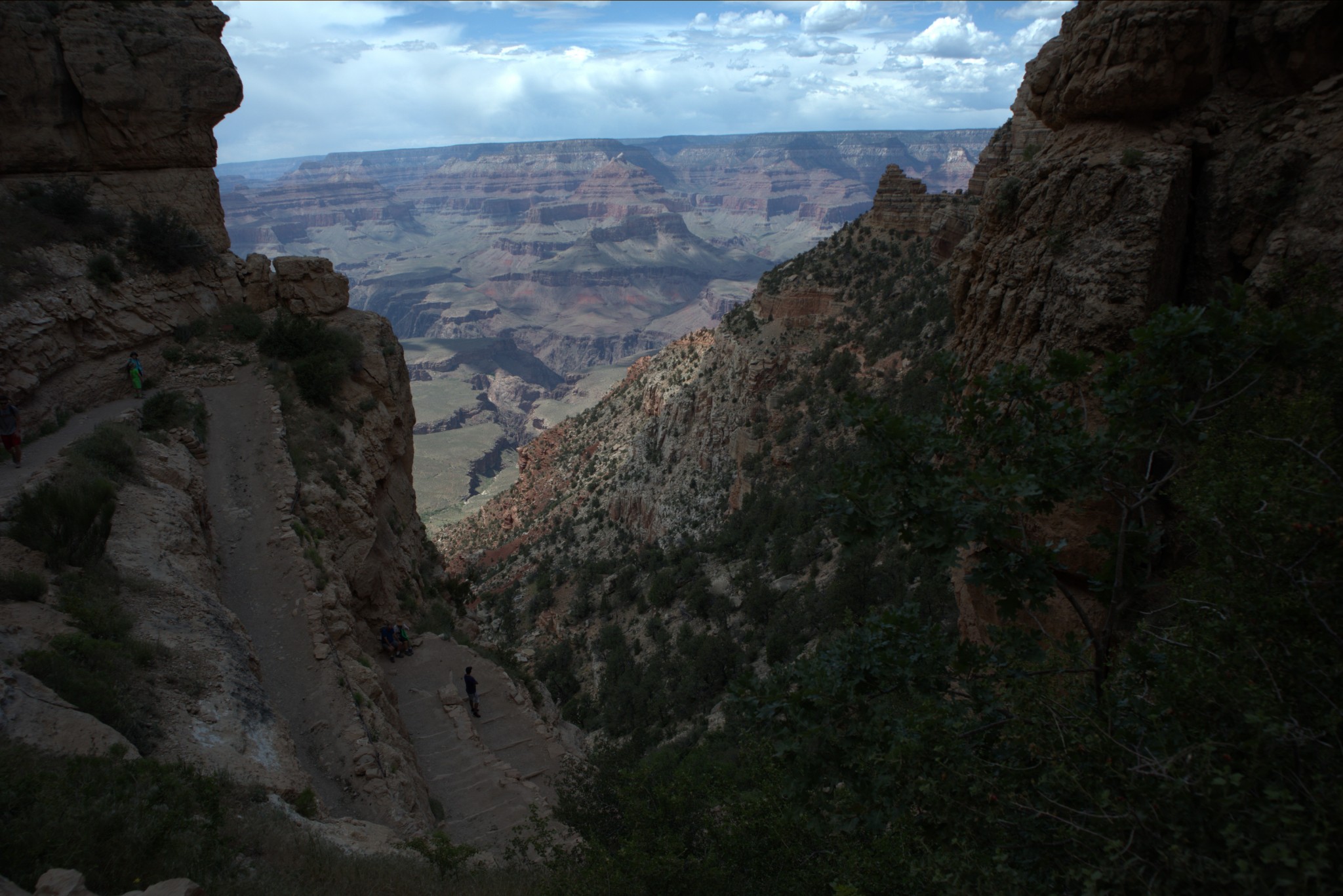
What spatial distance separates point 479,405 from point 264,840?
147m

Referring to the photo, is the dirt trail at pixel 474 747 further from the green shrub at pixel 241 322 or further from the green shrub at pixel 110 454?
the green shrub at pixel 241 322

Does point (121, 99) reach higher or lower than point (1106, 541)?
higher

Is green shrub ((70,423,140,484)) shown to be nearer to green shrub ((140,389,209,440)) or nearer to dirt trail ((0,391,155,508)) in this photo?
dirt trail ((0,391,155,508))

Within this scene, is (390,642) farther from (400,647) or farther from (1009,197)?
(1009,197)

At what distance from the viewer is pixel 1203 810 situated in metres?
3.70

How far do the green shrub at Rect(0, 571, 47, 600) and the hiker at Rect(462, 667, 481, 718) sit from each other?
8235 mm

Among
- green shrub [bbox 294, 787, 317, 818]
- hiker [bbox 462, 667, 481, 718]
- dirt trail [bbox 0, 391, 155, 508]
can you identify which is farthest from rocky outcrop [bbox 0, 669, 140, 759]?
hiker [bbox 462, 667, 481, 718]

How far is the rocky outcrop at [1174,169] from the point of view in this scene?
255 inches

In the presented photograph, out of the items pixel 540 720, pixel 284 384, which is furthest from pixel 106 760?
pixel 284 384

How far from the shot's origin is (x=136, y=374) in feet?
53.3

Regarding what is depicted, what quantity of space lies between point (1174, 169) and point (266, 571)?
15124 millimetres

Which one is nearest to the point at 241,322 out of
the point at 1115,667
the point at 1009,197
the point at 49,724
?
the point at 49,724

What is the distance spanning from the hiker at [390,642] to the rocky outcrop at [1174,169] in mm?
14721

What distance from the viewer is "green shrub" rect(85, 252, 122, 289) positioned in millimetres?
17391
